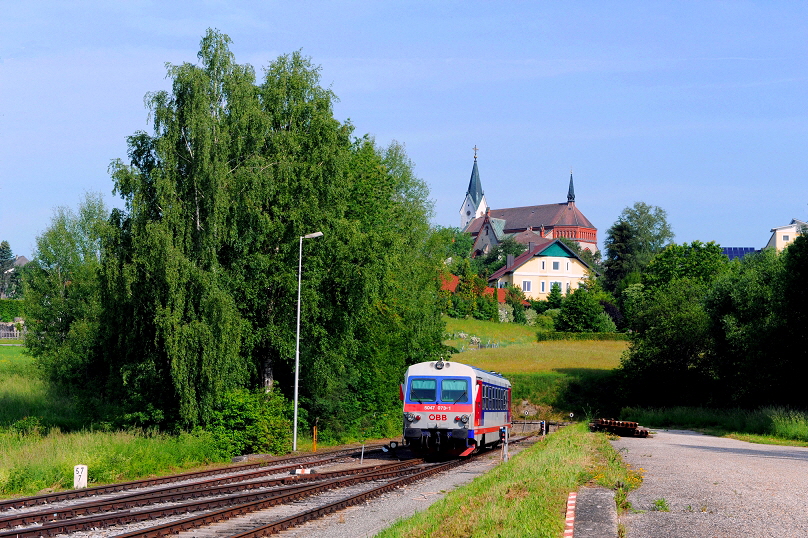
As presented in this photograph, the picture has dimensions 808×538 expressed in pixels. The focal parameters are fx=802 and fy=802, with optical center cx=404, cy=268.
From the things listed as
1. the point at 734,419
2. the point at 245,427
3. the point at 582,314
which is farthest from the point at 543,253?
the point at 245,427

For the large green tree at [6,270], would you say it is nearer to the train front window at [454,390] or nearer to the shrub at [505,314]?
the shrub at [505,314]

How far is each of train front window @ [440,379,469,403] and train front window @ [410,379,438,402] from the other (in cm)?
30

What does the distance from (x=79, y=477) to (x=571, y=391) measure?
166ft

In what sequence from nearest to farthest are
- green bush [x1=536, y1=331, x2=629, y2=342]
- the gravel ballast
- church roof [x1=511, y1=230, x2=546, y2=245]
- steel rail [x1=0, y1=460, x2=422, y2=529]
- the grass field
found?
the gravel ballast
steel rail [x1=0, y1=460, x2=422, y2=529]
the grass field
green bush [x1=536, y1=331, x2=629, y2=342]
church roof [x1=511, y1=230, x2=546, y2=245]

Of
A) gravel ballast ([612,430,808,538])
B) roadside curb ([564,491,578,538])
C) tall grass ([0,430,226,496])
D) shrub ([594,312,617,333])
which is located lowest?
tall grass ([0,430,226,496])

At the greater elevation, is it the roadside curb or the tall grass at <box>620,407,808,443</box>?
the roadside curb

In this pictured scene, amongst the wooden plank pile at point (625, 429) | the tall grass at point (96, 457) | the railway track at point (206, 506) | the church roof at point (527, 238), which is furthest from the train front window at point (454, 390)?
the church roof at point (527, 238)

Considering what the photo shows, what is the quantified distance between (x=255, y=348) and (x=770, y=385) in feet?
104

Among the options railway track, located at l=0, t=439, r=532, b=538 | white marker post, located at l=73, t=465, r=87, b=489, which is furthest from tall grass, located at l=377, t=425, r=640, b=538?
white marker post, located at l=73, t=465, r=87, b=489

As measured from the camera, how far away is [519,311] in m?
111

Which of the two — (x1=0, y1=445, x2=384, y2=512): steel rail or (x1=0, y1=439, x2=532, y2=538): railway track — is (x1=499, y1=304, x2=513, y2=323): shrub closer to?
(x1=0, y1=445, x2=384, y2=512): steel rail

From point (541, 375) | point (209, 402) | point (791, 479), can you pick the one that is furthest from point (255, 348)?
point (541, 375)

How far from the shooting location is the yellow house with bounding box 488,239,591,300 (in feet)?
458

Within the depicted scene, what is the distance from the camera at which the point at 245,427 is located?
2936 centimetres
